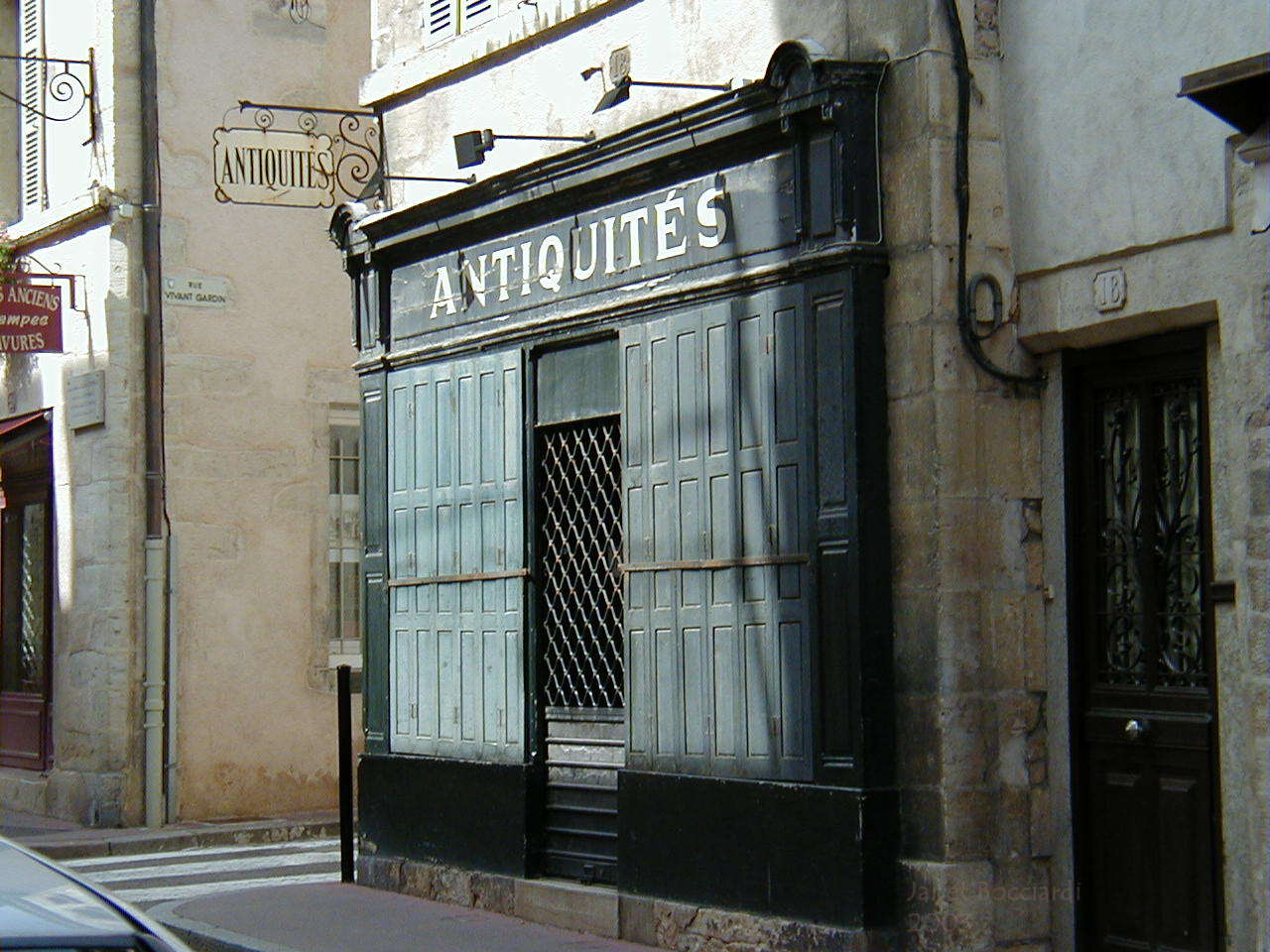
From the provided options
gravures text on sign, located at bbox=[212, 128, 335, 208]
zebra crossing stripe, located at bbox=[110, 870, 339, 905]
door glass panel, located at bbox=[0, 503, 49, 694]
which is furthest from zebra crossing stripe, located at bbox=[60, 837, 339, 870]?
gravures text on sign, located at bbox=[212, 128, 335, 208]

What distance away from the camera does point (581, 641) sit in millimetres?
10289

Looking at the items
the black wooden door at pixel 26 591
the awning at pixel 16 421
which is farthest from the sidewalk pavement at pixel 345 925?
the awning at pixel 16 421

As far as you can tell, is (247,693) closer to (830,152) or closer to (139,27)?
(139,27)

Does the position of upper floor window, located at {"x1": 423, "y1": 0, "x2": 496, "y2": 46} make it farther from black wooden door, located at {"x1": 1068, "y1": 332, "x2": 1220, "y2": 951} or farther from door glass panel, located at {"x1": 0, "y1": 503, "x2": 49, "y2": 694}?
door glass panel, located at {"x1": 0, "y1": 503, "x2": 49, "y2": 694}

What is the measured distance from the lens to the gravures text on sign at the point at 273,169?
1196 cm

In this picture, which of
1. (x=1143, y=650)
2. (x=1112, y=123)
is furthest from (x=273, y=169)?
(x=1143, y=650)

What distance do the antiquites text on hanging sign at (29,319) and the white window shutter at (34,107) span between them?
1424mm

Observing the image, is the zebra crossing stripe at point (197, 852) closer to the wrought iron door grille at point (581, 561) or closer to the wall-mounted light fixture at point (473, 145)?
the wrought iron door grille at point (581, 561)

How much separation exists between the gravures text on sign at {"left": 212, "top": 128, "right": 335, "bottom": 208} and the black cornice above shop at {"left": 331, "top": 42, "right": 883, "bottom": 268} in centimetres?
145

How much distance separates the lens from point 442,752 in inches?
440

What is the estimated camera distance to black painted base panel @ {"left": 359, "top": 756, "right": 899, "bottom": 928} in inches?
322

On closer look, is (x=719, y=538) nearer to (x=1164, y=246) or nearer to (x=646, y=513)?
(x=646, y=513)

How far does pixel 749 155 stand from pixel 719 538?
1.66 meters

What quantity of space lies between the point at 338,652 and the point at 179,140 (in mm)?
4163
